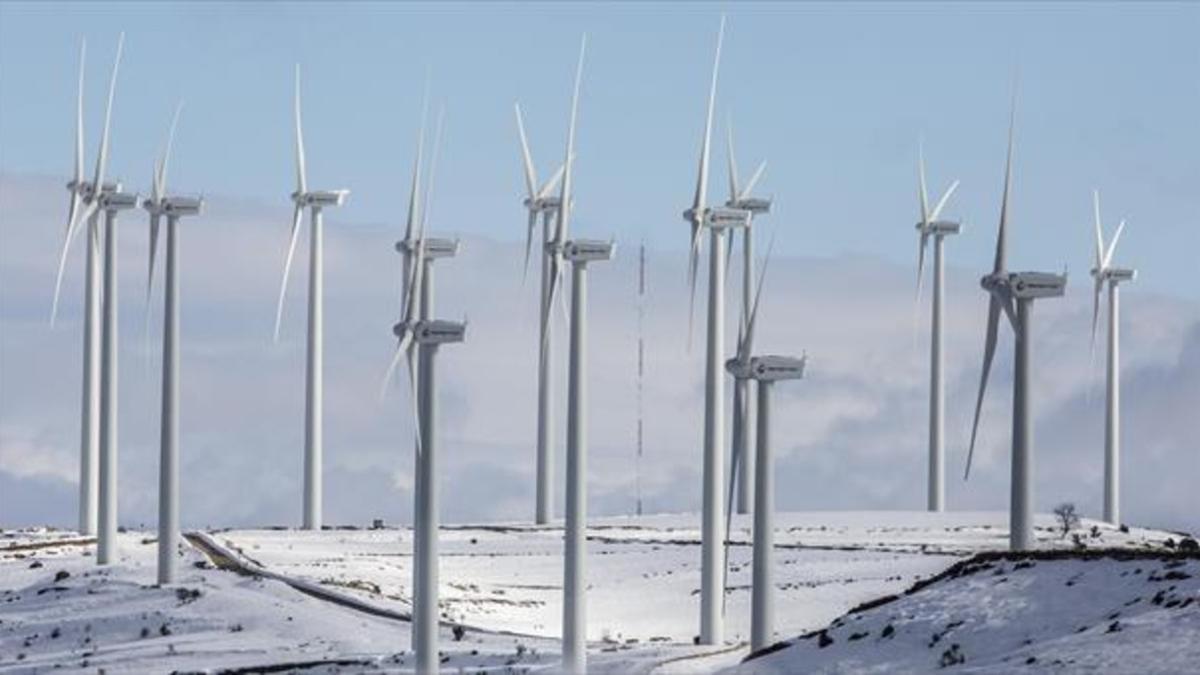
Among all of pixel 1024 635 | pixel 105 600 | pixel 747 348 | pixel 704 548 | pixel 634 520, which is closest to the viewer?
pixel 1024 635

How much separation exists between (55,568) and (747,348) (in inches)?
2225

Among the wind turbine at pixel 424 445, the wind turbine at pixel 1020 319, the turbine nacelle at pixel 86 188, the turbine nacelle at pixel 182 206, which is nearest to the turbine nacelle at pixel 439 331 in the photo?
the wind turbine at pixel 424 445

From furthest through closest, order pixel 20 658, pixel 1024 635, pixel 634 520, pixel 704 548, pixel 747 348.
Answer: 1. pixel 634 520
2. pixel 20 658
3. pixel 704 548
4. pixel 747 348
5. pixel 1024 635

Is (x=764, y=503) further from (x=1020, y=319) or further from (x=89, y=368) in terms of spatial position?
(x=89, y=368)

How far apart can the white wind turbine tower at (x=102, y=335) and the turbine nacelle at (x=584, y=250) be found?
44730mm

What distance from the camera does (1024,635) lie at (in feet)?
337

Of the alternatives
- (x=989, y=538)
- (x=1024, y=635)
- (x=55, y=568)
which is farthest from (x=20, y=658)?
(x=989, y=538)

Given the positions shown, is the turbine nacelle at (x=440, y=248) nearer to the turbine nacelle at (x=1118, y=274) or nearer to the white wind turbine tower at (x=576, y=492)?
the white wind turbine tower at (x=576, y=492)

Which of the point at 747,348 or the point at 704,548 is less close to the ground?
the point at 747,348

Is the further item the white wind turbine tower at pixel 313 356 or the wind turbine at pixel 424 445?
the white wind turbine tower at pixel 313 356

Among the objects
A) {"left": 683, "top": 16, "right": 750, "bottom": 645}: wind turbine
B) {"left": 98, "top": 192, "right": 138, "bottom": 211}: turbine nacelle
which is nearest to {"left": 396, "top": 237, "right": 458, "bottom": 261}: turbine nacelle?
{"left": 683, "top": 16, "right": 750, "bottom": 645}: wind turbine

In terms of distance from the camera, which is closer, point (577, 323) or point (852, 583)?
point (577, 323)

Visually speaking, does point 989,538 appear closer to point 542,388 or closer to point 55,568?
point 542,388

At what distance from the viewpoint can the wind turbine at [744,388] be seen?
4387 inches
